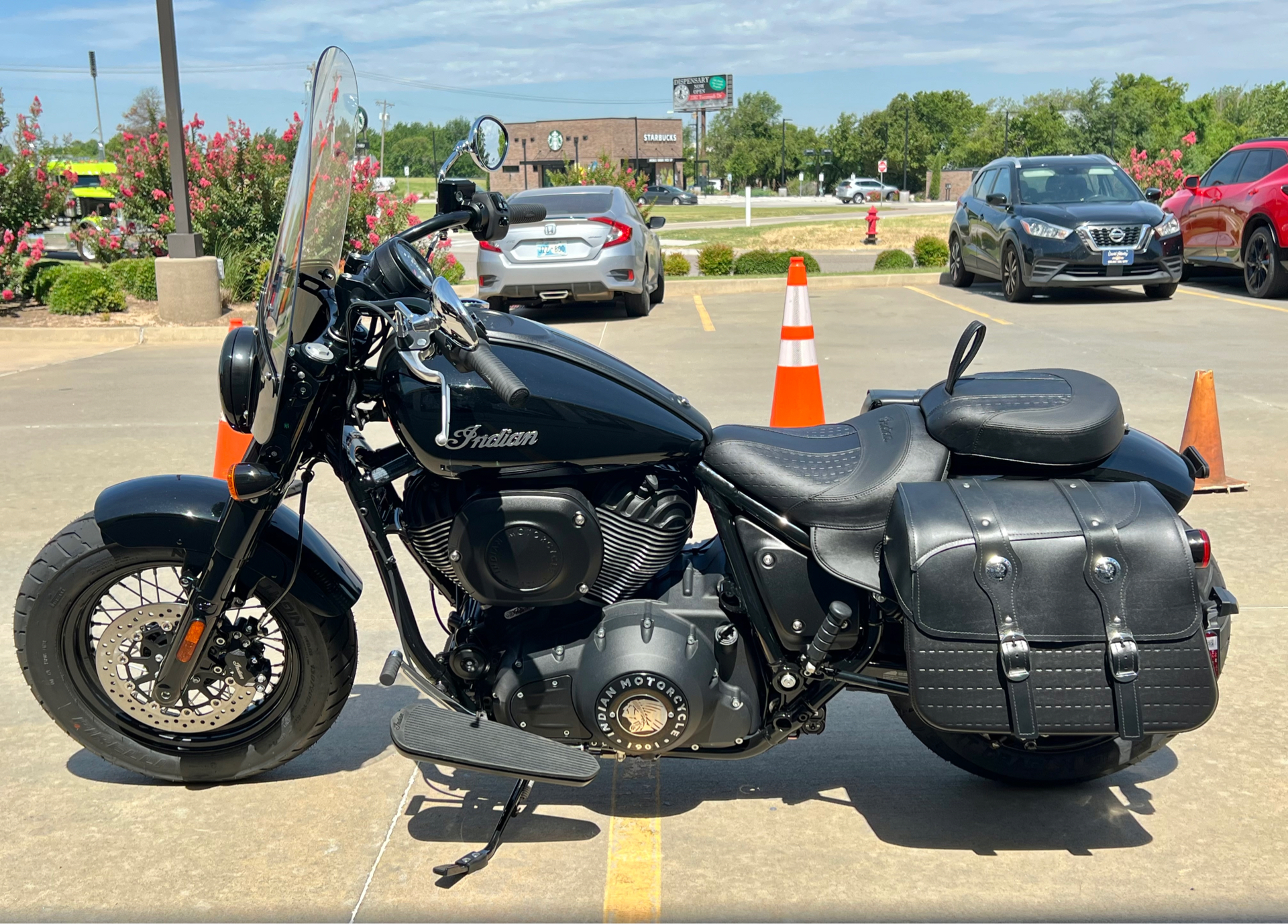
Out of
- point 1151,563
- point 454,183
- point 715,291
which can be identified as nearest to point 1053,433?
point 1151,563

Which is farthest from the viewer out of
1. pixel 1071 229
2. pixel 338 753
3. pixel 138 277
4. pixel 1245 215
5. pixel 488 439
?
pixel 138 277

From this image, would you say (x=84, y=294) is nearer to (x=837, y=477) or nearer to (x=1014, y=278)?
(x=1014, y=278)

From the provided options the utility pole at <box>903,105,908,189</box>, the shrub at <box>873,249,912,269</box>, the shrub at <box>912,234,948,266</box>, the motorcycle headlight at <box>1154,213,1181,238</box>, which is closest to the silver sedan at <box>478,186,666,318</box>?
the motorcycle headlight at <box>1154,213,1181,238</box>

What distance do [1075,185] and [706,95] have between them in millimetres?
83740

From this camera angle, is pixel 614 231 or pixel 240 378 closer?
pixel 240 378

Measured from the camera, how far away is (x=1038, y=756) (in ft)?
9.94

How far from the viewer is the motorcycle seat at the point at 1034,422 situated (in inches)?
102

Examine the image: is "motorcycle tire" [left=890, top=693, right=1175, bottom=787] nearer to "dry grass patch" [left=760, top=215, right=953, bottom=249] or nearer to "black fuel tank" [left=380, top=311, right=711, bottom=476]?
"black fuel tank" [left=380, top=311, right=711, bottom=476]

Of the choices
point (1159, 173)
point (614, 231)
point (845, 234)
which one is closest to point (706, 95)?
point (845, 234)

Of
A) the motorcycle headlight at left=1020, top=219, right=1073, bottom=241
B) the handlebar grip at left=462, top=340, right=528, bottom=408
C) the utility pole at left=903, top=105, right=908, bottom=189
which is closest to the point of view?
the handlebar grip at left=462, top=340, right=528, bottom=408

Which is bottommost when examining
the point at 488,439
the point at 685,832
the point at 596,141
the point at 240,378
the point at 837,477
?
the point at 685,832

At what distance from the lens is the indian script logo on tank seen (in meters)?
2.53

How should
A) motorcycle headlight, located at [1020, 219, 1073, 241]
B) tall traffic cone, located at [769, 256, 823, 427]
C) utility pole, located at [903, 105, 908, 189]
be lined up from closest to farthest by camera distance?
1. tall traffic cone, located at [769, 256, 823, 427]
2. motorcycle headlight, located at [1020, 219, 1073, 241]
3. utility pole, located at [903, 105, 908, 189]

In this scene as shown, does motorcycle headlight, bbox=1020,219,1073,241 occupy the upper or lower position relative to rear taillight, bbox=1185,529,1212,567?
upper
